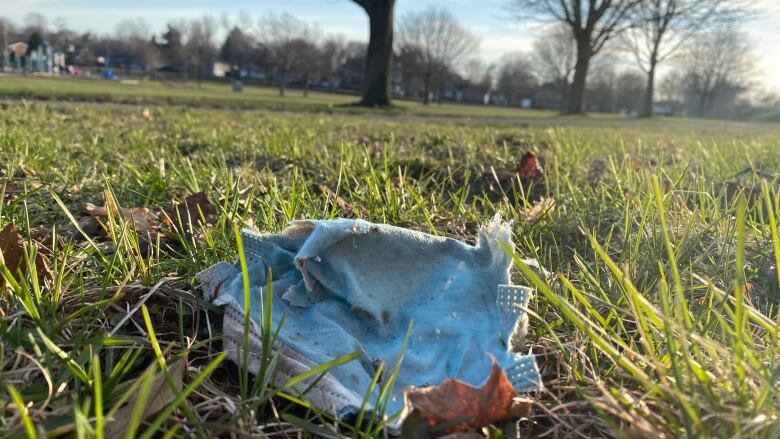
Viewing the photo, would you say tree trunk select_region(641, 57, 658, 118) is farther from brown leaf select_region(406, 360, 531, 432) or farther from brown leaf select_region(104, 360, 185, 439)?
brown leaf select_region(104, 360, 185, 439)

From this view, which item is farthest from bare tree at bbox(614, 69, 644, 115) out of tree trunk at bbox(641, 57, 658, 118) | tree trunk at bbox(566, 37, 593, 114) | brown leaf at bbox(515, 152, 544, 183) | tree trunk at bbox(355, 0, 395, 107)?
brown leaf at bbox(515, 152, 544, 183)

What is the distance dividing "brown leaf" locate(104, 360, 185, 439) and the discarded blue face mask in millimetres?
109

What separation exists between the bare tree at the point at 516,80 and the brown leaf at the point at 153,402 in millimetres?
76363

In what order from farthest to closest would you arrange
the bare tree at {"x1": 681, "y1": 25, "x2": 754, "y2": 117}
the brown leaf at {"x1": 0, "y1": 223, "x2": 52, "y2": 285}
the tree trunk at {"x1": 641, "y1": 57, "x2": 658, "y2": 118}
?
the bare tree at {"x1": 681, "y1": 25, "x2": 754, "y2": 117} < the tree trunk at {"x1": 641, "y1": 57, "x2": 658, "y2": 118} < the brown leaf at {"x1": 0, "y1": 223, "x2": 52, "y2": 285}

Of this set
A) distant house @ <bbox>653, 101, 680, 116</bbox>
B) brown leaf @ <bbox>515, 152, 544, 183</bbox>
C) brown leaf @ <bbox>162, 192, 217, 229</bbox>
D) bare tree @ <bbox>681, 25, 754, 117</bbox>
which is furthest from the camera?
distant house @ <bbox>653, 101, 680, 116</bbox>

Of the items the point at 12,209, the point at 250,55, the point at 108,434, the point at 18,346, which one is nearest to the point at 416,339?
the point at 108,434

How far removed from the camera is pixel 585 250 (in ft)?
5.72

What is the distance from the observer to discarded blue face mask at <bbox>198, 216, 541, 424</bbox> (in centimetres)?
98

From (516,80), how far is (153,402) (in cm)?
7924

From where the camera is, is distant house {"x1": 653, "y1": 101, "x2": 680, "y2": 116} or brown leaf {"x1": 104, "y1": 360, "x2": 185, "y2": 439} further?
distant house {"x1": 653, "y1": 101, "x2": 680, "y2": 116}

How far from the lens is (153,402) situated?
82cm

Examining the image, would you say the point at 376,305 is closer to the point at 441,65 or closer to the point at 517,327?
the point at 517,327

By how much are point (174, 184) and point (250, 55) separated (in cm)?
7631

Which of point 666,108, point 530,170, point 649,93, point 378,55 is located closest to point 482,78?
point 666,108
